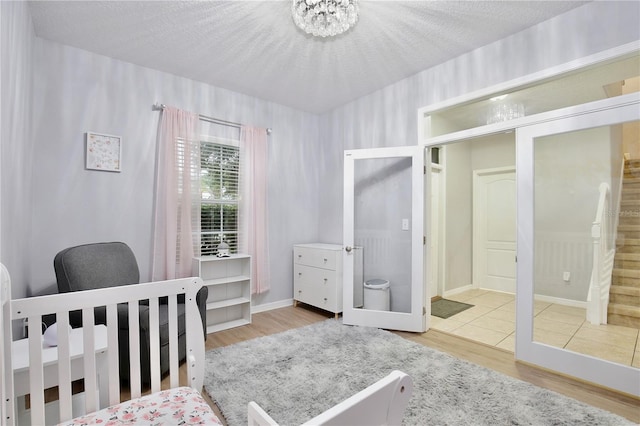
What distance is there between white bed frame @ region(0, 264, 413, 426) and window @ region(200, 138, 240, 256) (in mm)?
1815

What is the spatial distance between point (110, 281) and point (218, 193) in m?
1.43

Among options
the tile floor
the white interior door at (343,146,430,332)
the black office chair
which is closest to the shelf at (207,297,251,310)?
the black office chair

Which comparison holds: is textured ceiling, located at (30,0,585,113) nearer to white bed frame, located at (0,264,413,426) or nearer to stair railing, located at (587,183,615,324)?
stair railing, located at (587,183,615,324)

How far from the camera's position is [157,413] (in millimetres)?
1185

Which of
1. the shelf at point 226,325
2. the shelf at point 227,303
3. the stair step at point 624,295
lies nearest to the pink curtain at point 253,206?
the shelf at point 227,303

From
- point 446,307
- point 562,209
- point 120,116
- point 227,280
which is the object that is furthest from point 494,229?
point 120,116

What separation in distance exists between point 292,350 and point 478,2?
9.92ft

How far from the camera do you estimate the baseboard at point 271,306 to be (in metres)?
3.78

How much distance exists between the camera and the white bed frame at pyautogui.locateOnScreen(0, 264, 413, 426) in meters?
0.67

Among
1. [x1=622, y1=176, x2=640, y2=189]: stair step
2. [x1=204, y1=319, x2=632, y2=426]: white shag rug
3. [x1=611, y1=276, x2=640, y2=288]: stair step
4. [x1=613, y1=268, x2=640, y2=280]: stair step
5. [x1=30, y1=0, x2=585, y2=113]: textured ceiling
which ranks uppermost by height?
[x1=30, y1=0, x2=585, y2=113]: textured ceiling

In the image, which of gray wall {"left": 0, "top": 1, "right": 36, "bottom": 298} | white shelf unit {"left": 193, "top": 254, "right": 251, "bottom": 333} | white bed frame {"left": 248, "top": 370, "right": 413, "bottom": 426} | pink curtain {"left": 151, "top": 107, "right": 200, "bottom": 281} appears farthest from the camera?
white shelf unit {"left": 193, "top": 254, "right": 251, "bottom": 333}

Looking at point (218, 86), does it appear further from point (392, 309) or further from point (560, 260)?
point (560, 260)

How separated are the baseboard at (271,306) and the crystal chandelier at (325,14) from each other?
302cm

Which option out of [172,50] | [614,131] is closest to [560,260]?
[614,131]
